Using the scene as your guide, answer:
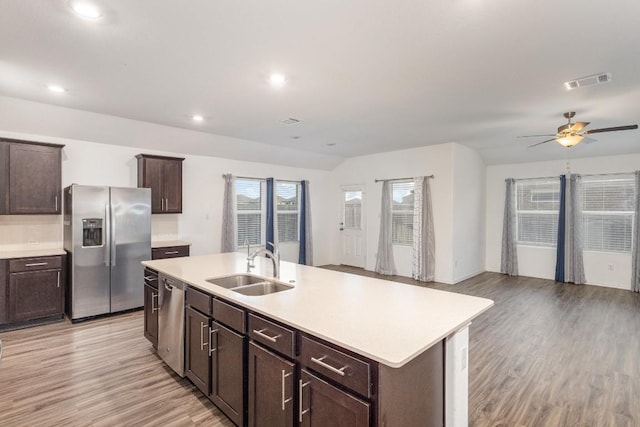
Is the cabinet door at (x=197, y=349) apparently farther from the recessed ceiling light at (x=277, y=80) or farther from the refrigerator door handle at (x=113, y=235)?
the refrigerator door handle at (x=113, y=235)

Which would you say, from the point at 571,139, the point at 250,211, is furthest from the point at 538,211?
the point at 250,211

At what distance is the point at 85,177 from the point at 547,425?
597cm

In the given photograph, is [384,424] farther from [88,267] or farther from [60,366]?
[88,267]

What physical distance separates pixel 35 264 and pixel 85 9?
3.36m

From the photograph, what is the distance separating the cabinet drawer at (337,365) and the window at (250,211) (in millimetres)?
5184

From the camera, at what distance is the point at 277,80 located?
10.2 feet

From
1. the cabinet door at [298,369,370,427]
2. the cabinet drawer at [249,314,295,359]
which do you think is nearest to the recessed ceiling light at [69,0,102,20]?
the cabinet drawer at [249,314,295,359]

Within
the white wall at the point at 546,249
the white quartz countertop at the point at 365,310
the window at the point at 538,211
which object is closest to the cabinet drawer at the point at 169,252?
the white quartz countertop at the point at 365,310

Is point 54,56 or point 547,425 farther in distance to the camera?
point 54,56

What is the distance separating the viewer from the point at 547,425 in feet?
7.31

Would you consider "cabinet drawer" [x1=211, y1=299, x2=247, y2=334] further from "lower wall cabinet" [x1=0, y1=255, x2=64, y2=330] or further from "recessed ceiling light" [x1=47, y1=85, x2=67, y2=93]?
"lower wall cabinet" [x1=0, y1=255, x2=64, y2=330]

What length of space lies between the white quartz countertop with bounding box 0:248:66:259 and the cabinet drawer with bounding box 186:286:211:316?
2739 mm

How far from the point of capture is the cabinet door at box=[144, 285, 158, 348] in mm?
3064

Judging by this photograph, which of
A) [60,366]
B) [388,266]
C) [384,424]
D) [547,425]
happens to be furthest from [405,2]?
[388,266]
